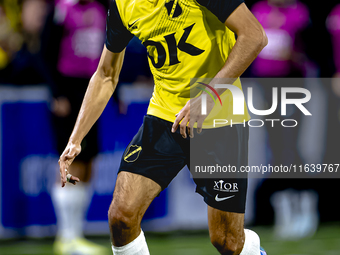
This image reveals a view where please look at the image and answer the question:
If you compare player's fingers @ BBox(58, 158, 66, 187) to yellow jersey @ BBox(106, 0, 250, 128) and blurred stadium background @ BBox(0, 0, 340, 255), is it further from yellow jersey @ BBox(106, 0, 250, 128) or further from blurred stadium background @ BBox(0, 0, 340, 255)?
blurred stadium background @ BBox(0, 0, 340, 255)

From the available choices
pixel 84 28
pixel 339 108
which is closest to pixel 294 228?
pixel 339 108

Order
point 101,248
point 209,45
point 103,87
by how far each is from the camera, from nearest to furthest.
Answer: point 209,45 → point 103,87 → point 101,248

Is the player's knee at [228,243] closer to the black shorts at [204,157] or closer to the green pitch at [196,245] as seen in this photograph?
→ the black shorts at [204,157]

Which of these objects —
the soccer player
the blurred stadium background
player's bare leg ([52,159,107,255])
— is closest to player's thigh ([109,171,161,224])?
the soccer player

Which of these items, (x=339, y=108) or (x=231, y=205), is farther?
(x=339, y=108)

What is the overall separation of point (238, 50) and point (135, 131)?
3.22m

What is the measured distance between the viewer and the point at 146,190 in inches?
128

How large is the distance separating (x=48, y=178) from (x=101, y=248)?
1.01 metres

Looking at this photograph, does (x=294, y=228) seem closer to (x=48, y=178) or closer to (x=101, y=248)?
(x=101, y=248)

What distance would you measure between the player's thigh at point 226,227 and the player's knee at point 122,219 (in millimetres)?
492

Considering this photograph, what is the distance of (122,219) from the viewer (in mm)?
3168

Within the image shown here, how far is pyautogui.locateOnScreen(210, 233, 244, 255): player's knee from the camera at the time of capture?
10.9 ft

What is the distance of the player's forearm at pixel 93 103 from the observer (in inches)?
139

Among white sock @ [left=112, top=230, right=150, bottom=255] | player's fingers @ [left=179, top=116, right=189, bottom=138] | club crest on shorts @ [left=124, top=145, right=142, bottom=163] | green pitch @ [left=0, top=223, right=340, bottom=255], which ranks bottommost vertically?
green pitch @ [left=0, top=223, right=340, bottom=255]
